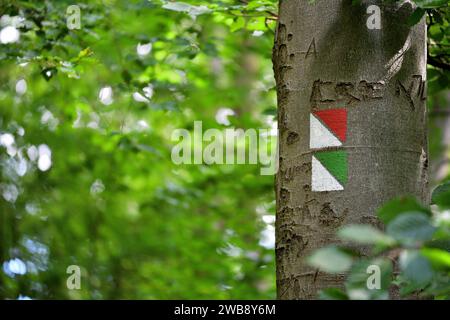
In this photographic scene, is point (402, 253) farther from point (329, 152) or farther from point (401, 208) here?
point (329, 152)

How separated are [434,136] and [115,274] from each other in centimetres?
427

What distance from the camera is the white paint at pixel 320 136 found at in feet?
6.32

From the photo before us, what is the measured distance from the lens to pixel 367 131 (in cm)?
191

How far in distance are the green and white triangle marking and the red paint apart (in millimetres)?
54

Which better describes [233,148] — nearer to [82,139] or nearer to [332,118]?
[82,139]

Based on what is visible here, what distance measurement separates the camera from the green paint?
6.23 ft

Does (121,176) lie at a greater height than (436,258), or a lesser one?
greater

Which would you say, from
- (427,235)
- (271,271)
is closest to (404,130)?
(427,235)

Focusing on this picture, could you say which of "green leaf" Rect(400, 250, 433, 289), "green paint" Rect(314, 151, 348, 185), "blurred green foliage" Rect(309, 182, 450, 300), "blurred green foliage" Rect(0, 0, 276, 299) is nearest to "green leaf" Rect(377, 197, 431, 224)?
"blurred green foliage" Rect(309, 182, 450, 300)

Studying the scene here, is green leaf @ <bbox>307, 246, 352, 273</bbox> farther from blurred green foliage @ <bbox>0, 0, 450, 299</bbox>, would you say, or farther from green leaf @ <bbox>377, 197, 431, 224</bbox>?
blurred green foliage @ <bbox>0, 0, 450, 299</bbox>

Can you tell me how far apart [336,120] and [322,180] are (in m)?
0.17

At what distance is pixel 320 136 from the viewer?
195cm

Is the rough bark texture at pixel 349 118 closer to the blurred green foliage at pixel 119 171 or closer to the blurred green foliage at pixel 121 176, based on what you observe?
the blurred green foliage at pixel 119 171

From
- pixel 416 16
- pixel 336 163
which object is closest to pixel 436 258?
pixel 336 163
